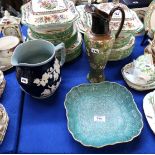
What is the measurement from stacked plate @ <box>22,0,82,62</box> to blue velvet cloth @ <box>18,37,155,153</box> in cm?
12

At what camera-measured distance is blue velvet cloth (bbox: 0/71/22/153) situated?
624mm

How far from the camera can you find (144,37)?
0.90 m

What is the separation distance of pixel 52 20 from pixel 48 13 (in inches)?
1.4

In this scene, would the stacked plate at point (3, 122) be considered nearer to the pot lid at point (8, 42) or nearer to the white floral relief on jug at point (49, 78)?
the white floral relief on jug at point (49, 78)

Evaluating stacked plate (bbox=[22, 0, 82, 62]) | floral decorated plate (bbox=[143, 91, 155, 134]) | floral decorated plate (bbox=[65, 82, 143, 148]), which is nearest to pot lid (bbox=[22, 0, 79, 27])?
stacked plate (bbox=[22, 0, 82, 62])

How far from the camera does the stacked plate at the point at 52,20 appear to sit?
2.44ft

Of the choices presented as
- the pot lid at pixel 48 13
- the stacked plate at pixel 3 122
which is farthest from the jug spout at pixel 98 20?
the stacked plate at pixel 3 122

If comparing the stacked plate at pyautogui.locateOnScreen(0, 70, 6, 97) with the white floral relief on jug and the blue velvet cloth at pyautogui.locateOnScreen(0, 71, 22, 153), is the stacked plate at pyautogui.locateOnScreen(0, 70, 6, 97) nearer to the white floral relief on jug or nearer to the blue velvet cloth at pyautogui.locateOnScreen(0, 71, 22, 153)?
the blue velvet cloth at pyautogui.locateOnScreen(0, 71, 22, 153)

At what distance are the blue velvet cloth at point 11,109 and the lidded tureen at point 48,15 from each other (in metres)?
0.19

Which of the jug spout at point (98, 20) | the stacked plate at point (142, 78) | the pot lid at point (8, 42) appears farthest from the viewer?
the pot lid at point (8, 42)

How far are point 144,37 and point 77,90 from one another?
35 centimetres

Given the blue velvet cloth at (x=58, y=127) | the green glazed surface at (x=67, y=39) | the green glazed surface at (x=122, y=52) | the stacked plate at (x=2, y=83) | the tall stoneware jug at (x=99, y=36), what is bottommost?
the blue velvet cloth at (x=58, y=127)

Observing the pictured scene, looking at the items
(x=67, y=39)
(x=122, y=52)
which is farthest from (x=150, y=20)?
(x=67, y=39)

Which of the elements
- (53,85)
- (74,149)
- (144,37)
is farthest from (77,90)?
(144,37)
